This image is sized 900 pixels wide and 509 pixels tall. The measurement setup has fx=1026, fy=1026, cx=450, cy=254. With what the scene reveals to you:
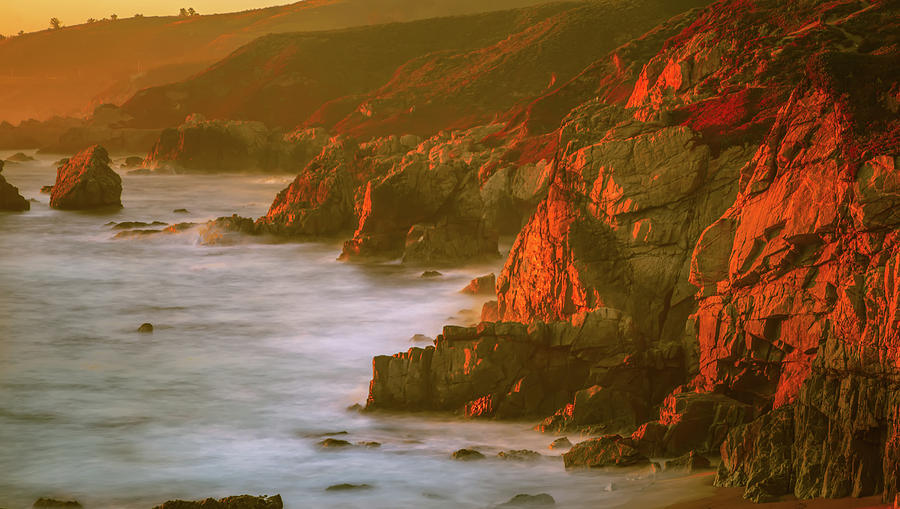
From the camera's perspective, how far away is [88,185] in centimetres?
4703

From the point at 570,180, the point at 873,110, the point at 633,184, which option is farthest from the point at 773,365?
the point at 570,180

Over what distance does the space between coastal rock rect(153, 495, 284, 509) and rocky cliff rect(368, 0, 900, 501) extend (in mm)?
5025

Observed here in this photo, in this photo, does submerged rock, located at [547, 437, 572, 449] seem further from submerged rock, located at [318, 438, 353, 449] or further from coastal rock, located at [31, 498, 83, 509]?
coastal rock, located at [31, 498, 83, 509]

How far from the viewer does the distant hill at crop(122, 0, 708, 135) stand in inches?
2662

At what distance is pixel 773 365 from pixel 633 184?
5984 millimetres

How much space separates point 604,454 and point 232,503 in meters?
5.41

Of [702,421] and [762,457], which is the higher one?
[702,421]

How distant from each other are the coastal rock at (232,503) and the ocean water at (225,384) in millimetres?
813

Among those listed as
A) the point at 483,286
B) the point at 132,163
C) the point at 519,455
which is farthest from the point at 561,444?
the point at 132,163

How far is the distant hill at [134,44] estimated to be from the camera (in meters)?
143

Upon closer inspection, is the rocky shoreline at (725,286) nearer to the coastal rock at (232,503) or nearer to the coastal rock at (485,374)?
the coastal rock at (485,374)

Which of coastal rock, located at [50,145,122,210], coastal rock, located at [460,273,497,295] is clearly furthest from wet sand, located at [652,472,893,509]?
coastal rock, located at [50,145,122,210]

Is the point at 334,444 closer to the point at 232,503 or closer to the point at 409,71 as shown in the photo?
the point at 232,503

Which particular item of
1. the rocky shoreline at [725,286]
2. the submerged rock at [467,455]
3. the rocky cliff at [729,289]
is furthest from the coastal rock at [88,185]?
the submerged rock at [467,455]
